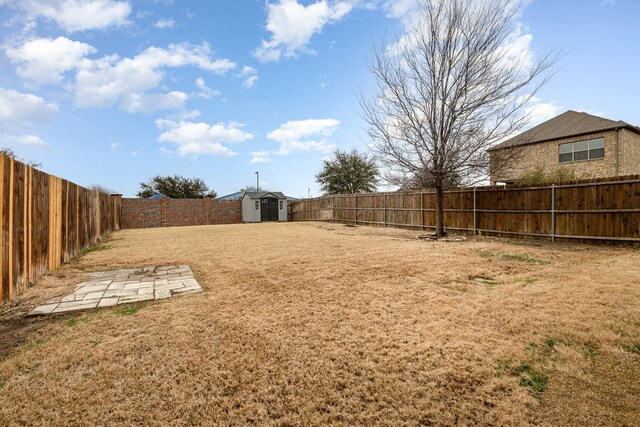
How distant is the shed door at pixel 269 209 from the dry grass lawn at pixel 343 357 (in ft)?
74.2

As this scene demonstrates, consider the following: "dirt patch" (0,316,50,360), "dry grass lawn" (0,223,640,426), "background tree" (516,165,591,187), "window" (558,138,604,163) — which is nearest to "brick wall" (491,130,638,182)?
"window" (558,138,604,163)

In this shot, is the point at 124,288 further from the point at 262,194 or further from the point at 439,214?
the point at 262,194

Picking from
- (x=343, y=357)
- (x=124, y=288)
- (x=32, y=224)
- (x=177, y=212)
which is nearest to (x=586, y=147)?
(x=343, y=357)

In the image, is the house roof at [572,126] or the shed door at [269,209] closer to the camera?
the house roof at [572,126]

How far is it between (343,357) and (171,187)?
135 ft

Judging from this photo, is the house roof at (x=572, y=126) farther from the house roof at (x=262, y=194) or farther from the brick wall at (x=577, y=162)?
the house roof at (x=262, y=194)

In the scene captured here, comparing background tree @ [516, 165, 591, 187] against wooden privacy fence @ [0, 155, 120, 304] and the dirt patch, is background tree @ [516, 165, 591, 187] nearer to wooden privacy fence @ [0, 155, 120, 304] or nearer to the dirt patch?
the dirt patch

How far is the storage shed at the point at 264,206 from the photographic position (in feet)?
86.7

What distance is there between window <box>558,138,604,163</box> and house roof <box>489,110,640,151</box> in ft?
1.91

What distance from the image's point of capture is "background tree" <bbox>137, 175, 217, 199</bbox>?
3781 centimetres

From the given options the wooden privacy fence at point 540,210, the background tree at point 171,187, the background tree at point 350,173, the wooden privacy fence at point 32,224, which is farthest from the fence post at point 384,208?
the background tree at point 171,187

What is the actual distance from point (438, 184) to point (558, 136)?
13.1m

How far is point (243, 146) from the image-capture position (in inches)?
916

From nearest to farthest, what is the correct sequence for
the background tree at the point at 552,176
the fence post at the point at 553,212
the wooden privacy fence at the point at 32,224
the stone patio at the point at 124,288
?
the stone patio at the point at 124,288 < the wooden privacy fence at the point at 32,224 < the fence post at the point at 553,212 < the background tree at the point at 552,176
